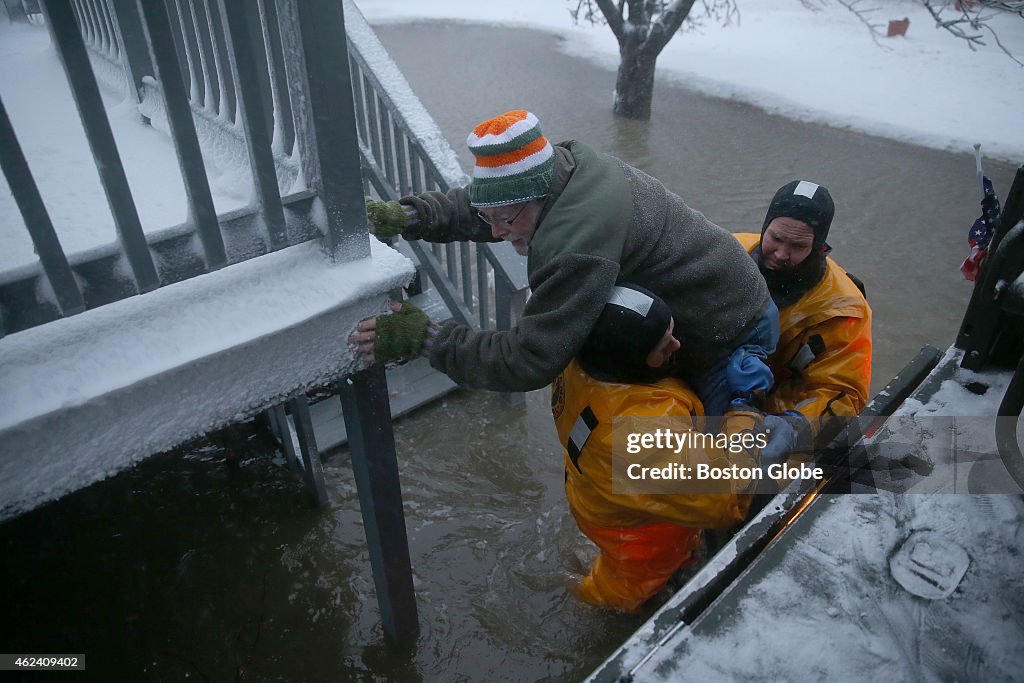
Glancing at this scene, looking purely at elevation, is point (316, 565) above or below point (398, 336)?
below

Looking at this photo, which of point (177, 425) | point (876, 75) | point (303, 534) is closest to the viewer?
point (177, 425)

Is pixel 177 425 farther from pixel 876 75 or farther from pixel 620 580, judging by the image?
pixel 876 75

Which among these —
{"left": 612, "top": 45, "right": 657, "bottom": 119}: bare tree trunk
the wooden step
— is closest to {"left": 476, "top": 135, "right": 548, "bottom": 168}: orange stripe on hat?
the wooden step

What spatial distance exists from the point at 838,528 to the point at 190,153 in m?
1.69

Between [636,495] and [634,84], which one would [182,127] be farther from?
[634,84]

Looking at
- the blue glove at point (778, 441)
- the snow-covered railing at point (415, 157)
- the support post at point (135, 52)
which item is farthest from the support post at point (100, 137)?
the snow-covered railing at point (415, 157)

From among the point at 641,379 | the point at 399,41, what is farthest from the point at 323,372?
the point at 399,41

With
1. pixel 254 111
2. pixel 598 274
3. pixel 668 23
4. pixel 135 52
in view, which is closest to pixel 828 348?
pixel 598 274

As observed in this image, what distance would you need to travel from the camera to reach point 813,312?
260 cm

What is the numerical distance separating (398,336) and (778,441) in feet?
4.18

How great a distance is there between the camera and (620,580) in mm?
2602

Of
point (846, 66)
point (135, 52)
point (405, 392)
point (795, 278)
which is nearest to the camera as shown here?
point (795, 278)

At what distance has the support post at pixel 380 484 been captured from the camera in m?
2.10

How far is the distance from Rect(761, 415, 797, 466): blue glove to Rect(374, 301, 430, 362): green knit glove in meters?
1.17
